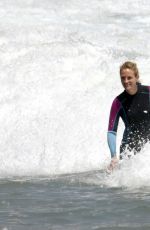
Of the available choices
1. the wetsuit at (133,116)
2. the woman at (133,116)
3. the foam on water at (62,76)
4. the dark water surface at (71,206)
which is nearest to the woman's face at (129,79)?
the woman at (133,116)

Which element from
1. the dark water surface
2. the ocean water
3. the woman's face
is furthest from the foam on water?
the woman's face

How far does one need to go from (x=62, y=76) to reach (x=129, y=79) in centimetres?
699

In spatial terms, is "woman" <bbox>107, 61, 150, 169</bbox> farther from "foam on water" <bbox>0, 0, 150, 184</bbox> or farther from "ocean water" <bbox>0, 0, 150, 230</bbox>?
"foam on water" <bbox>0, 0, 150, 184</bbox>

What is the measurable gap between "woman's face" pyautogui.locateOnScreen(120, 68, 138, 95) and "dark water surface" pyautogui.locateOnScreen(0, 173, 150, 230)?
1110mm

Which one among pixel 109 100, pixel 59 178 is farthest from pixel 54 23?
pixel 59 178

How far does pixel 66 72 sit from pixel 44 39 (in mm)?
2107

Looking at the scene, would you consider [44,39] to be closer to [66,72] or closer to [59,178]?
[66,72]

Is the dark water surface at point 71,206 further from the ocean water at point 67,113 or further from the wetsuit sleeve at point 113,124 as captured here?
the wetsuit sleeve at point 113,124

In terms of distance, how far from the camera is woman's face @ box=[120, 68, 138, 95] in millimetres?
7301

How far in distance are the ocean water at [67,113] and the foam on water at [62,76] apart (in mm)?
19

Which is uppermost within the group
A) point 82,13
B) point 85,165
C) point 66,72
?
point 82,13

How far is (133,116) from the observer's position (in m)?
7.94

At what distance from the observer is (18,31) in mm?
16922

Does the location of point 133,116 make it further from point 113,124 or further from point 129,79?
point 129,79
